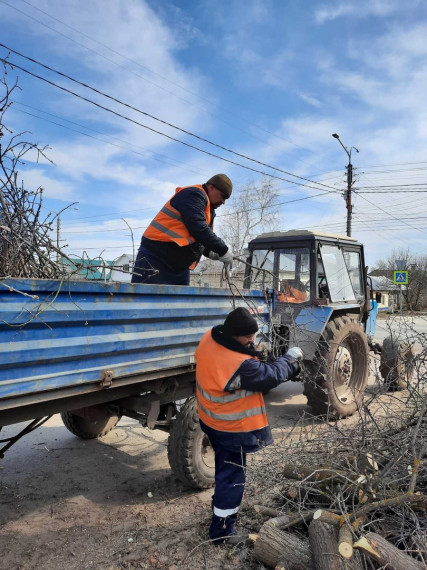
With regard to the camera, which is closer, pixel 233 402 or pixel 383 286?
pixel 233 402

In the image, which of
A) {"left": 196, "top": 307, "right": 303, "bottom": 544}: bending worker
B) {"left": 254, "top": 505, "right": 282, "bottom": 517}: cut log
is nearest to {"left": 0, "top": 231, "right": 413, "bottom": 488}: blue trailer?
{"left": 196, "top": 307, "right": 303, "bottom": 544}: bending worker

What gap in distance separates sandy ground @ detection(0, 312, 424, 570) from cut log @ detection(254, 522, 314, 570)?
125 millimetres

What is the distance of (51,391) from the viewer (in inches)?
90.4

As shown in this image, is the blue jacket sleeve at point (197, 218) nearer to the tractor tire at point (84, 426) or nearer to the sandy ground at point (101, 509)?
the sandy ground at point (101, 509)

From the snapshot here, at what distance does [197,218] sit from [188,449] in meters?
1.71

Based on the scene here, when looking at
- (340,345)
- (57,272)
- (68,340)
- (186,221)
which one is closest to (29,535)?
(68,340)

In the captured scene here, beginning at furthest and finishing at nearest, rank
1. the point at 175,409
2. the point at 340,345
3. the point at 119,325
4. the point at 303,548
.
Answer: the point at 340,345
the point at 175,409
the point at 119,325
the point at 303,548

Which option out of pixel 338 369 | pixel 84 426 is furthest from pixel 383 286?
pixel 84 426

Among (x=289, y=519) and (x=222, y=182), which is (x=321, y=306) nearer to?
(x=222, y=182)

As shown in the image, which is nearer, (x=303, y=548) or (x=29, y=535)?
(x=303, y=548)

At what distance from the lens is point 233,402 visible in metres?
2.66

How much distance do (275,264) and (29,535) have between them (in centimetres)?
389

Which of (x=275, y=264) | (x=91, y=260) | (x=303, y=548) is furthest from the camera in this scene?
(x=275, y=264)

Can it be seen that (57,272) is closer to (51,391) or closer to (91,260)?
(91,260)
